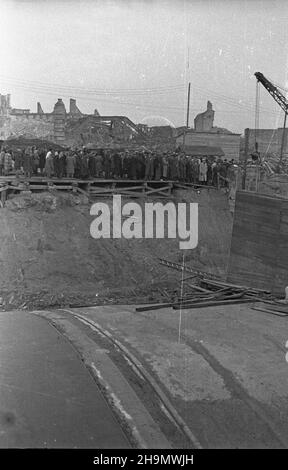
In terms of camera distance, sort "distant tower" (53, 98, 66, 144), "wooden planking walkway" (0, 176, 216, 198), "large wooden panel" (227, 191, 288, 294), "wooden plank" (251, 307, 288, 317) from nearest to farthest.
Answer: "wooden plank" (251, 307, 288, 317) < "large wooden panel" (227, 191, 288, 294) < "wooden planking walkway" (0, 176, 216, 198) < "distant tower" (53, 98, 66, 144)

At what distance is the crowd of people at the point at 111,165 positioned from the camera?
15.1 metres

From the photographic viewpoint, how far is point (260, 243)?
9609mm

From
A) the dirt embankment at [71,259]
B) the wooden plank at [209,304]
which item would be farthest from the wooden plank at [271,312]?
the dirt embankment at [71,259]

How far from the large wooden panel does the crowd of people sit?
6.72 metres

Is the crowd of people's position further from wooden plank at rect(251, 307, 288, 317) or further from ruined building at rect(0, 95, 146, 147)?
wooden plank at rect(251, 307, 288, 317)

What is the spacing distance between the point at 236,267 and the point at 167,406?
7.73 m

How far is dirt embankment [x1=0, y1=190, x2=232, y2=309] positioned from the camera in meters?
12.8

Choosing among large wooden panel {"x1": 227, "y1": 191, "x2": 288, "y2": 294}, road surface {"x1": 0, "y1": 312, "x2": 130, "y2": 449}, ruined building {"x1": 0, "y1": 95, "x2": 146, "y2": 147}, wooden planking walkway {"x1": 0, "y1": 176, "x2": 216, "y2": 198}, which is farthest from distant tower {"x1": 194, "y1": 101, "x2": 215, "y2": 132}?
road surface {"x1": 0, "y1": 312, "x2": 130, "y2": 449}

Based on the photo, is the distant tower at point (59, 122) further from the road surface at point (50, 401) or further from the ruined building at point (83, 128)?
the road surface at point (50, 401)

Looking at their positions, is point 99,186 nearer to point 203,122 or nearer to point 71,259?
point 71,259

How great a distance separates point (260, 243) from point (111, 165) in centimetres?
825

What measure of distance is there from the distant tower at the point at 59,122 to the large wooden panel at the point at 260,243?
436 inches

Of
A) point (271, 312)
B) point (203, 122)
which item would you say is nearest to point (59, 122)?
point (203, 122)
